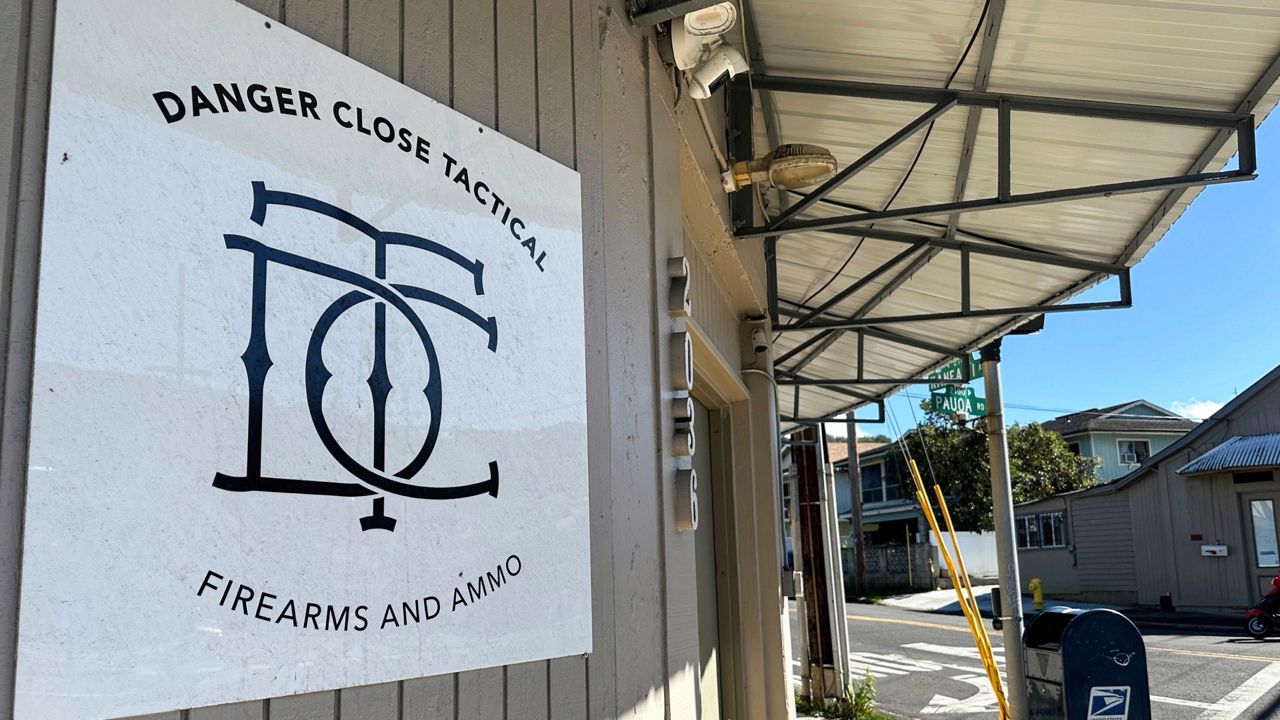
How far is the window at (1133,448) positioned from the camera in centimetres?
3459

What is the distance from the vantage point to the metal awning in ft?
14.4

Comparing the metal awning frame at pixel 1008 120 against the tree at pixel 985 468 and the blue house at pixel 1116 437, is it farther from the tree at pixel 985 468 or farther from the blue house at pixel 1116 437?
the blue house at pixel 1116 437

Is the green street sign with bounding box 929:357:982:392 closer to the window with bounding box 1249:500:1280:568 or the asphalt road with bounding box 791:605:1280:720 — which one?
the asphalt road with bounding box 791:605:1280:720

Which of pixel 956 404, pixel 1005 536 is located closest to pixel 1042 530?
pixel 956 404

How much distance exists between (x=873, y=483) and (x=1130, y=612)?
21.4 metres

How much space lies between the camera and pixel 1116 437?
3447cm

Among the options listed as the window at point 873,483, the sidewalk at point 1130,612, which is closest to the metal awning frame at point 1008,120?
the sidewalk at point 1130,612

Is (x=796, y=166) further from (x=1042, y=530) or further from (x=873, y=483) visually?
(x=873, y=483)

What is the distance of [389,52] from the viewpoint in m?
1.93

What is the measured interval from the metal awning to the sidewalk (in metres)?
7.71

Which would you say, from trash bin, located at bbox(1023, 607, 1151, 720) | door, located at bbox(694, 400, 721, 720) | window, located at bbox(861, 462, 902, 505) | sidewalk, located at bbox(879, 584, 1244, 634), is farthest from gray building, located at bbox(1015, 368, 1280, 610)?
trash bin, located at bbox(1023, 607, 1151, 720)

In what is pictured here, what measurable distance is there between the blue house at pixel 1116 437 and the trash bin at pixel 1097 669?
32656 millimetres

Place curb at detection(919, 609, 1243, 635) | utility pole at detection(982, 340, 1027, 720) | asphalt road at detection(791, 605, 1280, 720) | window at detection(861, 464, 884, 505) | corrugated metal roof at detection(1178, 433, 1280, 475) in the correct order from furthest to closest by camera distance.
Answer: window at detection(861, 464, 884, 505)
corrugated metal roof at detection(1178, 433, 1280, 475)
curb at detection(919, 609, 1243, 635)
asphalt road at detection(791, 605, 1280, 720)
utility pole at detection(982, 340, 1027, 720)

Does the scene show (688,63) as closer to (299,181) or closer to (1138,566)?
(299,181)
